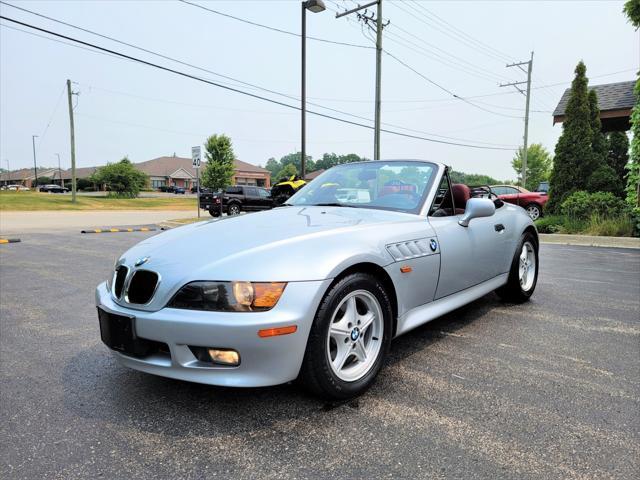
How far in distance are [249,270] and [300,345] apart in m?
0.45

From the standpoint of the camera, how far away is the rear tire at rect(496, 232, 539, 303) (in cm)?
444

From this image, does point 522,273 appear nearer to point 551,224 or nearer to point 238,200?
point 551,224

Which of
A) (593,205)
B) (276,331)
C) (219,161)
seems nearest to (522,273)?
(276,331)

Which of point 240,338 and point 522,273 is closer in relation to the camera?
point 240,338

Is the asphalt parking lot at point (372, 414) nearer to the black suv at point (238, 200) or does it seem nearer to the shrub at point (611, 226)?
the shrub at point (611, 226)

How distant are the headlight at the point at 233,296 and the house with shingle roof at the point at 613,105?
50.9 ft

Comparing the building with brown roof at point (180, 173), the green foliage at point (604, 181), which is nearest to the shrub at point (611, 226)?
the green foliage at point (604, 181)

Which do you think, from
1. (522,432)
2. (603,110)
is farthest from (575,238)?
(522,432)

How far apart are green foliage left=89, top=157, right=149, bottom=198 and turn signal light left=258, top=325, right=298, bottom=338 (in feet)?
163

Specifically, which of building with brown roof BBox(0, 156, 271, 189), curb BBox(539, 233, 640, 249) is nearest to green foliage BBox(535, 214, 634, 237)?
curb BBox(539, 233, 640, 249)

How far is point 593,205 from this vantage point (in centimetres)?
1209

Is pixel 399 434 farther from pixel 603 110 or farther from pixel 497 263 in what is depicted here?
pixel 603 110

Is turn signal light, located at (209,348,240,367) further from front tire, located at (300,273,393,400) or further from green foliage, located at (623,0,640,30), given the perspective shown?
green foliage, located at (623,0,640,30)

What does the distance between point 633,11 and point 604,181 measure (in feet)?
15.3
